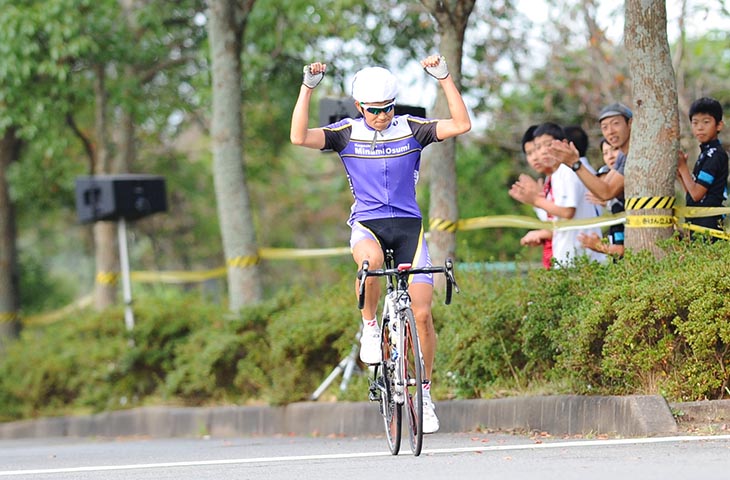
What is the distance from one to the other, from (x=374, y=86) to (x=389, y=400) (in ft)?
6.12

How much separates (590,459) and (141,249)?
104 feet

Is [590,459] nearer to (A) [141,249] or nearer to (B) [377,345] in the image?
(B) [377,345]

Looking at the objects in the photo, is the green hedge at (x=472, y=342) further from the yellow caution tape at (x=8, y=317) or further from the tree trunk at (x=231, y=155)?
the yellow caution tape at (x=8, y=317)

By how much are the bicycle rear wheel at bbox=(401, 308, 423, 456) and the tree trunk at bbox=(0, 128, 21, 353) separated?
15480mm

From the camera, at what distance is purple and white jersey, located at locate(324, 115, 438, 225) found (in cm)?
830

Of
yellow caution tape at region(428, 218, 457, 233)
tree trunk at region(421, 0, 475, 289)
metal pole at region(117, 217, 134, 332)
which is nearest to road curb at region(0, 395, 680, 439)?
metal pole at region(117, 217, 134, 332)

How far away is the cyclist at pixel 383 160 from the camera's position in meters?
8.17

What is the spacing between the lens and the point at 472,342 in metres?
10.4

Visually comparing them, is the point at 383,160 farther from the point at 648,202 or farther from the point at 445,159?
the point at 445,159

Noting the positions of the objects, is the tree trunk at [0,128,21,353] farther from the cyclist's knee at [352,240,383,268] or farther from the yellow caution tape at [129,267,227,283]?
the cyclist's knee at [352,240,383,268]

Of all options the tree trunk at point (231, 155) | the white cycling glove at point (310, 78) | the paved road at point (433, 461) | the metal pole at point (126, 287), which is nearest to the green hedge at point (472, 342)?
the metal pole at point (126, 287)

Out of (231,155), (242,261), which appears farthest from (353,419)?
(231,155)

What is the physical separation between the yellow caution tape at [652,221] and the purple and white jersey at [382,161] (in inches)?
83.4

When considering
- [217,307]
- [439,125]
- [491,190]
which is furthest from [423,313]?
[491,190]
